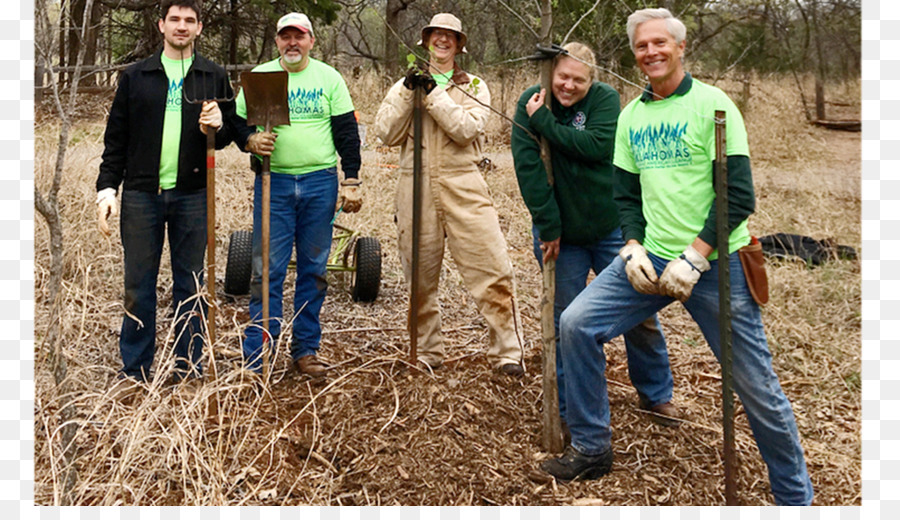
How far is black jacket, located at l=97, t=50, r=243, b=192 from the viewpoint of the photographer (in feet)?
13.5

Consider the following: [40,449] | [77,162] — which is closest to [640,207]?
[40,449]

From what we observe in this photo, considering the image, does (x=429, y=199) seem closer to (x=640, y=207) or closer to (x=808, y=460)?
(x=640, y=207)

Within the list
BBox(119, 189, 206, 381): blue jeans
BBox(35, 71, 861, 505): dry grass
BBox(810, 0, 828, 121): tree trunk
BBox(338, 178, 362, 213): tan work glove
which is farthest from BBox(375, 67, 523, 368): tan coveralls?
BBox(810, 0, 828, 121): tree trunk

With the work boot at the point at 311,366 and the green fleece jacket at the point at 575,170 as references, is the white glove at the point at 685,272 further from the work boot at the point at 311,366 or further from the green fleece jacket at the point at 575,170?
the work boot at the point at 311,366

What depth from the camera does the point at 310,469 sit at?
3.61 meters

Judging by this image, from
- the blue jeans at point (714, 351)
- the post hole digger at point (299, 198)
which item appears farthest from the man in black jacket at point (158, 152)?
the blue jeans at point (714, 351)

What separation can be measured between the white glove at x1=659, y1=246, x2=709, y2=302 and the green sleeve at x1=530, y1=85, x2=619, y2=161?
0.77 meters

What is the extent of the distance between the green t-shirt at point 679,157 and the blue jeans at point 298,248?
1.87 metres

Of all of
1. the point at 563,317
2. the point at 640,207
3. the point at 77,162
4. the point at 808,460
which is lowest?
the point at 808,460

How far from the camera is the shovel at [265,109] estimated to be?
4086 millimetres

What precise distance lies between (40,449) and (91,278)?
2.31 metres

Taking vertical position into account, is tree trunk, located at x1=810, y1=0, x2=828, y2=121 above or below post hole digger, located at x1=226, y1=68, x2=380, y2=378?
above

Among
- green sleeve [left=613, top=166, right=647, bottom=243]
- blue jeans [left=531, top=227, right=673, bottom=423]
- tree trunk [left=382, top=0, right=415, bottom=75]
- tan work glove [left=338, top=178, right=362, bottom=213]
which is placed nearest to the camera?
green sleeve [left=613, top=166, right=647, bottom=243]

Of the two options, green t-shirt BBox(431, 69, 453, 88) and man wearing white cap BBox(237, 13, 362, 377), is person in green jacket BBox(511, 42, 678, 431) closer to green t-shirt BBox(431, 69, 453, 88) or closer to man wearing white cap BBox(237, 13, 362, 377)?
green t-shirt BBox(431, 69, 453, 88)
